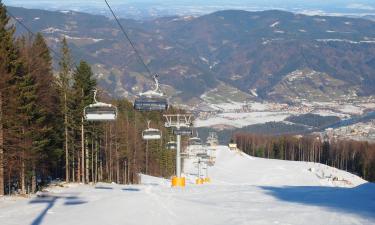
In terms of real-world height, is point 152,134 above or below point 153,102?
below

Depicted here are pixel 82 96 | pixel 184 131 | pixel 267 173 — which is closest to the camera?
pixel 184 131

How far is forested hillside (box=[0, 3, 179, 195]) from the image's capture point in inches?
1155

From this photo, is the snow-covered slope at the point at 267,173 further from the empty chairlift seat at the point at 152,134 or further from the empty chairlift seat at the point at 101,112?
the empty chairlift seat at the point at 101,112

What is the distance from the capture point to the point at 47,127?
3772cm

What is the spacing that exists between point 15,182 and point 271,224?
29.4 m

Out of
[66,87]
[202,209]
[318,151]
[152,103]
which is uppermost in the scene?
[66,87]

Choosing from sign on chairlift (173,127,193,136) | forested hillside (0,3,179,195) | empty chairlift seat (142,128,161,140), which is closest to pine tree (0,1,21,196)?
forested hillside (0,3,179,195)

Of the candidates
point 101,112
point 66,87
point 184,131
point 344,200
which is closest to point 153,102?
point 101,112

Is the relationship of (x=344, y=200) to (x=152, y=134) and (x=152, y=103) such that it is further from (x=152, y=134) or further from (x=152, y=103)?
(x=152, y=134)

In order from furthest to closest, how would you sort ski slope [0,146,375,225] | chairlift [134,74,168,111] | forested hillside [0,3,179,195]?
forested hillside [0,3,179,195] < chairlift [134,74,168,111] < ski slope [0,146,375,225]

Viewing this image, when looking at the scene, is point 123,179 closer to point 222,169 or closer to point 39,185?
point 39,185

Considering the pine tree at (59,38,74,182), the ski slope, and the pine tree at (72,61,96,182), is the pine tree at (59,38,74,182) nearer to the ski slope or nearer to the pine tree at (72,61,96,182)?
the pine tree at (72,61,96,182)

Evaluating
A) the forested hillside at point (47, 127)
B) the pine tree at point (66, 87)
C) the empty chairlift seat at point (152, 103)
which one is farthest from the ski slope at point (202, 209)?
the pine tree at point (66, 87)

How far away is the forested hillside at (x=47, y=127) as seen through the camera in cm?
2934
